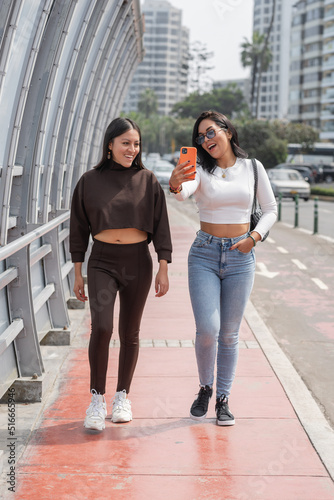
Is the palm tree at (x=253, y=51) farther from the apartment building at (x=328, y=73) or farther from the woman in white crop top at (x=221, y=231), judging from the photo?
the woman in white crop top at (x=221, y=231)

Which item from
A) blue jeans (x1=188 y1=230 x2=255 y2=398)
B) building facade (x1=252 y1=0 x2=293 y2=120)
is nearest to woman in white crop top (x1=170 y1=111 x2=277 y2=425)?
blue jeans (x1=188 y1=230 x2=255 y2=398)

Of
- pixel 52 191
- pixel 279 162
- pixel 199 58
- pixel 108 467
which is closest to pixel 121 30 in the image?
pixel 52 191

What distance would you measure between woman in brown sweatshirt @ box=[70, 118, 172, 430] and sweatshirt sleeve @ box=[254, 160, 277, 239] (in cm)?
58

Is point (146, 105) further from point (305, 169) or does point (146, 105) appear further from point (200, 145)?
point (200, 145)

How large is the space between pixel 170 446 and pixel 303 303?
19.9 ft

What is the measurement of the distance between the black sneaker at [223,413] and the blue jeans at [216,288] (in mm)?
47

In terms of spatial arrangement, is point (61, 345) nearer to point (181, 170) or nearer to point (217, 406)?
point (217, 406)

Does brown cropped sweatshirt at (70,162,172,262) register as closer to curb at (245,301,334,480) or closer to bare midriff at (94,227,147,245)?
bare midriff at (94,227,147,245)

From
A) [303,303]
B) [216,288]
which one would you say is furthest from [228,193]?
[303,303]

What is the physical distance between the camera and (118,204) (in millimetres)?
4723

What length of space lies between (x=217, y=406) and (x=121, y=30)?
7.21 meters

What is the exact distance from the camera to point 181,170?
4.45 meters

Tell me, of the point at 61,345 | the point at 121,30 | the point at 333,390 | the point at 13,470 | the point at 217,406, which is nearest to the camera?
the point at 13,470

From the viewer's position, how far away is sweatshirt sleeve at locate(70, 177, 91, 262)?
4836mm
